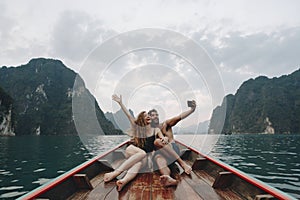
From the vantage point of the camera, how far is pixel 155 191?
9.19 feet

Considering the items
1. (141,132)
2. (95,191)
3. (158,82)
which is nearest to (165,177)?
(141,132)

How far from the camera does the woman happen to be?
120 inches

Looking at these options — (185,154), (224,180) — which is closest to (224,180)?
(224,180)

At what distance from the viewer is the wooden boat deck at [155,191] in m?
2.62

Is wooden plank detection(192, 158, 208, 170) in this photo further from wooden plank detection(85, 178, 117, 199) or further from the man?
wooden plank detection(85, 178, 117, 199)

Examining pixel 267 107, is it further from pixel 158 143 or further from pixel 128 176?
pixel 128 176

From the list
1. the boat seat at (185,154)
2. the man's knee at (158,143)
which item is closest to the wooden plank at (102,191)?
the man's knee at (158,143)

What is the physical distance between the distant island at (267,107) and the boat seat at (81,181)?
9887 cm

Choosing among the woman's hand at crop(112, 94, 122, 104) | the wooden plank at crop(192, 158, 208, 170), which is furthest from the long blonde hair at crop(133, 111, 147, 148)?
the wooden plank at crop(192, 158, 208, 170)

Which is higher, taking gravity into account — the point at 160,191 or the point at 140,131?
the point at 140,131

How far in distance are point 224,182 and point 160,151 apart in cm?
96

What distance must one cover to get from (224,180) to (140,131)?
1.31m

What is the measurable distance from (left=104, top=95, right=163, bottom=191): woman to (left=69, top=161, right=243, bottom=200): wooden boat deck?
0.17 metres

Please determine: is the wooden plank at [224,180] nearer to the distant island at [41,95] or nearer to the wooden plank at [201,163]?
the wooden plank at [201,163]
